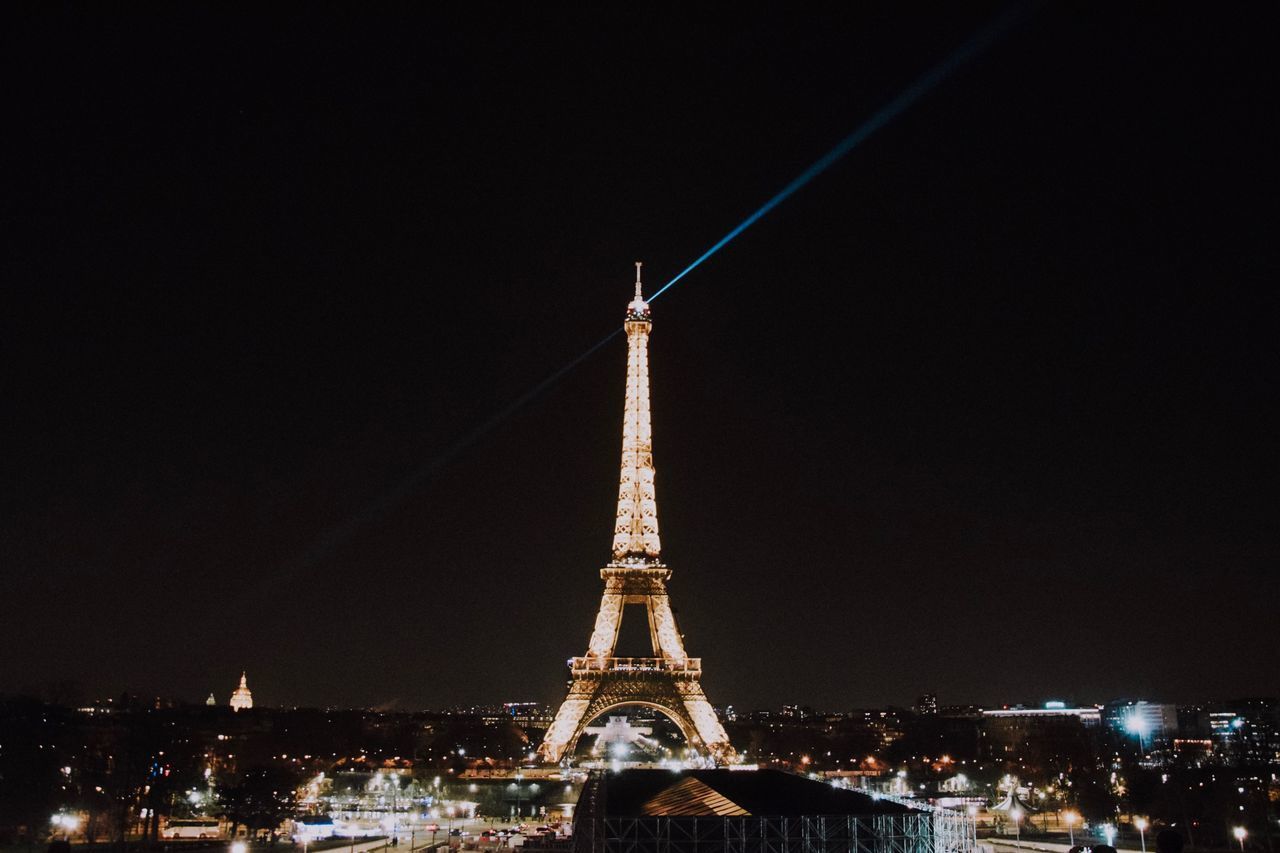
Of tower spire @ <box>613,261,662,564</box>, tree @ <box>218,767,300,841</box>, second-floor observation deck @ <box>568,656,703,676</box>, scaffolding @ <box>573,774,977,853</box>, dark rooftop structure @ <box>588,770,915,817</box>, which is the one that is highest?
tower spire @ <box>613,261,662,564</box>

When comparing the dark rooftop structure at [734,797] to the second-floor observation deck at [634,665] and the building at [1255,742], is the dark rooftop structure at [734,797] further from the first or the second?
the building at [1255,742]

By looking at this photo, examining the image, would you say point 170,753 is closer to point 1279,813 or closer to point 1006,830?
point 1006,830

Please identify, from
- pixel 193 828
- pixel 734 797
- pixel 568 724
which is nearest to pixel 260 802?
pixel 193 828

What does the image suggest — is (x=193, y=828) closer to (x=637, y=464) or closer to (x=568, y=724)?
(x=568, y=724)

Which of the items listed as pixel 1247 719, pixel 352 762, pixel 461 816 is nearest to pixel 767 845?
pixel 461 816

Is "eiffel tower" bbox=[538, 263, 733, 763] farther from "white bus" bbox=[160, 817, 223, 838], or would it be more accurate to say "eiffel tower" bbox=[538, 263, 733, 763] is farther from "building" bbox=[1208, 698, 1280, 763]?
"building" bbox=[1208, 698, 1280, 763]

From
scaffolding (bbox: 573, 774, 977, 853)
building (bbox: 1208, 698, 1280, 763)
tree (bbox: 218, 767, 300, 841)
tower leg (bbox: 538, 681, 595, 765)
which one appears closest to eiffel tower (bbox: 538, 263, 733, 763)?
Result: tower leg (bbox: 538, 681, 595, 765)
